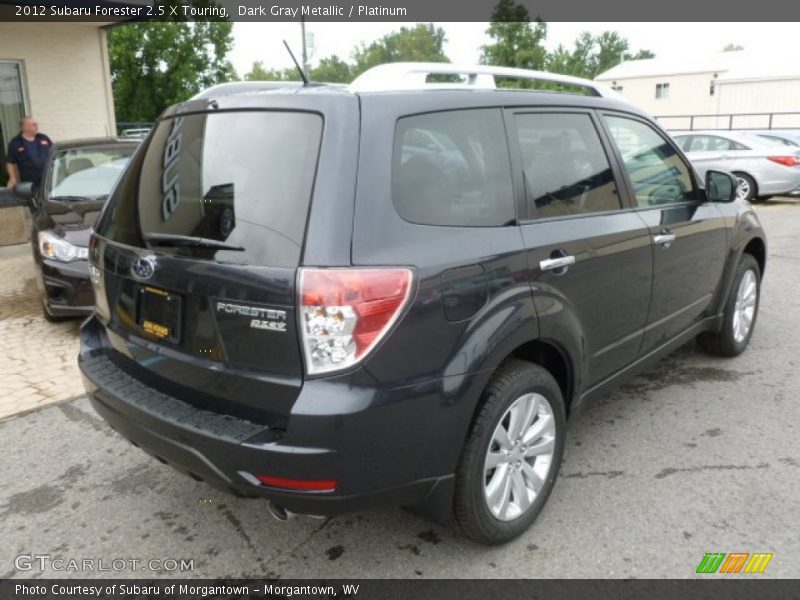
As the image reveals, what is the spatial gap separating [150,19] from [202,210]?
10.6 m

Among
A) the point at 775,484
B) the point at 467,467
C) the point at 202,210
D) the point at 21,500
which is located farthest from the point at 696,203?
the point at 21,500

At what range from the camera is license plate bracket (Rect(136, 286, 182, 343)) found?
2.51m

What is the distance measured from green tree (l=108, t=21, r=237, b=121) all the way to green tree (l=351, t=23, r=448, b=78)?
5621cm

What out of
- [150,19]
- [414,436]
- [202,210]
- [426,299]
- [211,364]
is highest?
[150,19]

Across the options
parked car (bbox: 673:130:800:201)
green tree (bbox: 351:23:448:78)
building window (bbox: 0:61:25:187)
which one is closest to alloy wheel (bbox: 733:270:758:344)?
parked car (bbox: 673:130:800:201)

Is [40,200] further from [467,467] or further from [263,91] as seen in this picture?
[467,467]

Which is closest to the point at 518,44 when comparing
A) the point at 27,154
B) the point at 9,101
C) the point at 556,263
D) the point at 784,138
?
the point at 784,138

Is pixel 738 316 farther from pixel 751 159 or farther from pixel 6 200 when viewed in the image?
pixel 751 159

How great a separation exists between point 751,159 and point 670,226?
12252 millimetres

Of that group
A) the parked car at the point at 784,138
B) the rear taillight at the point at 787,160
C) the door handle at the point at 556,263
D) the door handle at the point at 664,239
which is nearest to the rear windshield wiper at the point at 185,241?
the door handle at the point at 556,263

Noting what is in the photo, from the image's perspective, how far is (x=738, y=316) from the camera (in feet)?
15.8

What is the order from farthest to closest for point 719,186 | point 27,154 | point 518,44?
point 518,44 → point 27,154 → point 719,186

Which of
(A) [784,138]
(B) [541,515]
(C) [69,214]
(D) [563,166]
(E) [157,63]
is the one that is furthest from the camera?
(E) [157,63]

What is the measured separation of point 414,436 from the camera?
230 centimetres
